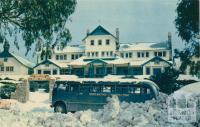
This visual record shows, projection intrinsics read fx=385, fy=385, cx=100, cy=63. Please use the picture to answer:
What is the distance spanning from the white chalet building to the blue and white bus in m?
28.1

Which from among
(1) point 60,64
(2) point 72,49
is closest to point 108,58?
(1) point 60,64

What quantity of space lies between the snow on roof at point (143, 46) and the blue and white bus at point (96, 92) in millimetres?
34040

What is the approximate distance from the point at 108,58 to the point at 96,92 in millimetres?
32924

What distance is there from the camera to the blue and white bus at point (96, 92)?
22625 mm

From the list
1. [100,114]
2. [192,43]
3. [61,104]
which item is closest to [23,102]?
[61,104]

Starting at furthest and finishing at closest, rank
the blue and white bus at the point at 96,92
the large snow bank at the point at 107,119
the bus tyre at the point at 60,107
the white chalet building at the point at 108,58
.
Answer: the white chalet building at the point at 108,58, the bus tyre at the point at 60,107, the blue and white bus at the point at 96,92, the large snow bank at the point at 107,119

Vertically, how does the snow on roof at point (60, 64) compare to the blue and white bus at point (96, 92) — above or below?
above

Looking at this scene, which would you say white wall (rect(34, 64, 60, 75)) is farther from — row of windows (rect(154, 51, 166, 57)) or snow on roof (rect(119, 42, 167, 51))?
row of windows (rect(154, 51, 166, 57))

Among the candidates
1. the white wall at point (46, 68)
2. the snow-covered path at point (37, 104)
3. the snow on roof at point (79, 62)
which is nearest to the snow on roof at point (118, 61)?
the snow on roof at point (79, 62)

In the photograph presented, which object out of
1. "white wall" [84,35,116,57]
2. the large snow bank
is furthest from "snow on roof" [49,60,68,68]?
the large snow bank

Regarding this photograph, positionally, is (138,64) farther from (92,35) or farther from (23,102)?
(23,102)

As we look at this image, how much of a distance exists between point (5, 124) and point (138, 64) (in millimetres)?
39928

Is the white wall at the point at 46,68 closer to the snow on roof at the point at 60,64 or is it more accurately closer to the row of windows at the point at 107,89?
the snow on roof at the point at 60,64

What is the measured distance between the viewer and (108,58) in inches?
2216
